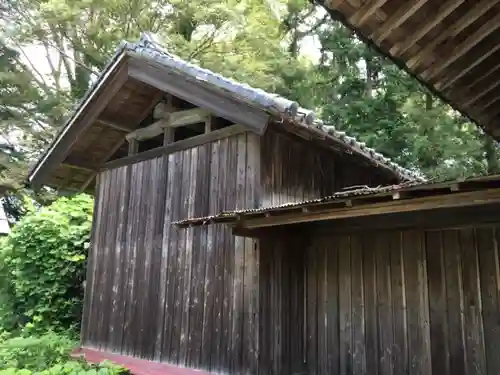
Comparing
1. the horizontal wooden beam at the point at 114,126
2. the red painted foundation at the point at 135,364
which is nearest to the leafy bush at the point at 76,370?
the red painted foundation at the point at 135,364

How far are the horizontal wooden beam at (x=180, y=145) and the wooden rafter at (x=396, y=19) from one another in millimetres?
2879

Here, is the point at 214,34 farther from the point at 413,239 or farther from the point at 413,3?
the point at 413,3

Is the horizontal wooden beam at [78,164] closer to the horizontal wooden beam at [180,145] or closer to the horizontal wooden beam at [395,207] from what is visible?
the horizontal wooden beam at [180,145]

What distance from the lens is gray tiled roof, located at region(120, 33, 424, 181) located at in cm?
484

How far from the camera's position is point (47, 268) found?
909 cm

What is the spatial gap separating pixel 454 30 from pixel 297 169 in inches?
128

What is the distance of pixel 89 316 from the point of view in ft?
24.5

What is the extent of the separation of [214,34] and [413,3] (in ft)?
38.1

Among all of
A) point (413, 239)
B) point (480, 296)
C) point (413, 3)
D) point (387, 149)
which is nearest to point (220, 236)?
point (413, 239)

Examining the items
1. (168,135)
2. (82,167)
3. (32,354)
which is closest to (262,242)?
(168,135)

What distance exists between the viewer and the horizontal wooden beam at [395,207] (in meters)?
3.17

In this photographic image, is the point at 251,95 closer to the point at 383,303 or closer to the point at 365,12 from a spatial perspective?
the point at 365,12

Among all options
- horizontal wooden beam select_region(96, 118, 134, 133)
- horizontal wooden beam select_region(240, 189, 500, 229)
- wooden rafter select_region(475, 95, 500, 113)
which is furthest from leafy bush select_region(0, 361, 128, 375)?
wooden rafter select_region(475, 95, 500, 113)

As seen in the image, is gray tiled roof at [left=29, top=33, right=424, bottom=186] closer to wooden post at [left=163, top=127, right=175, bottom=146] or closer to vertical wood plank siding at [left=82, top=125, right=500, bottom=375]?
vertical wood plank siding at [left=82, top=125, right=500, bottom=375]
